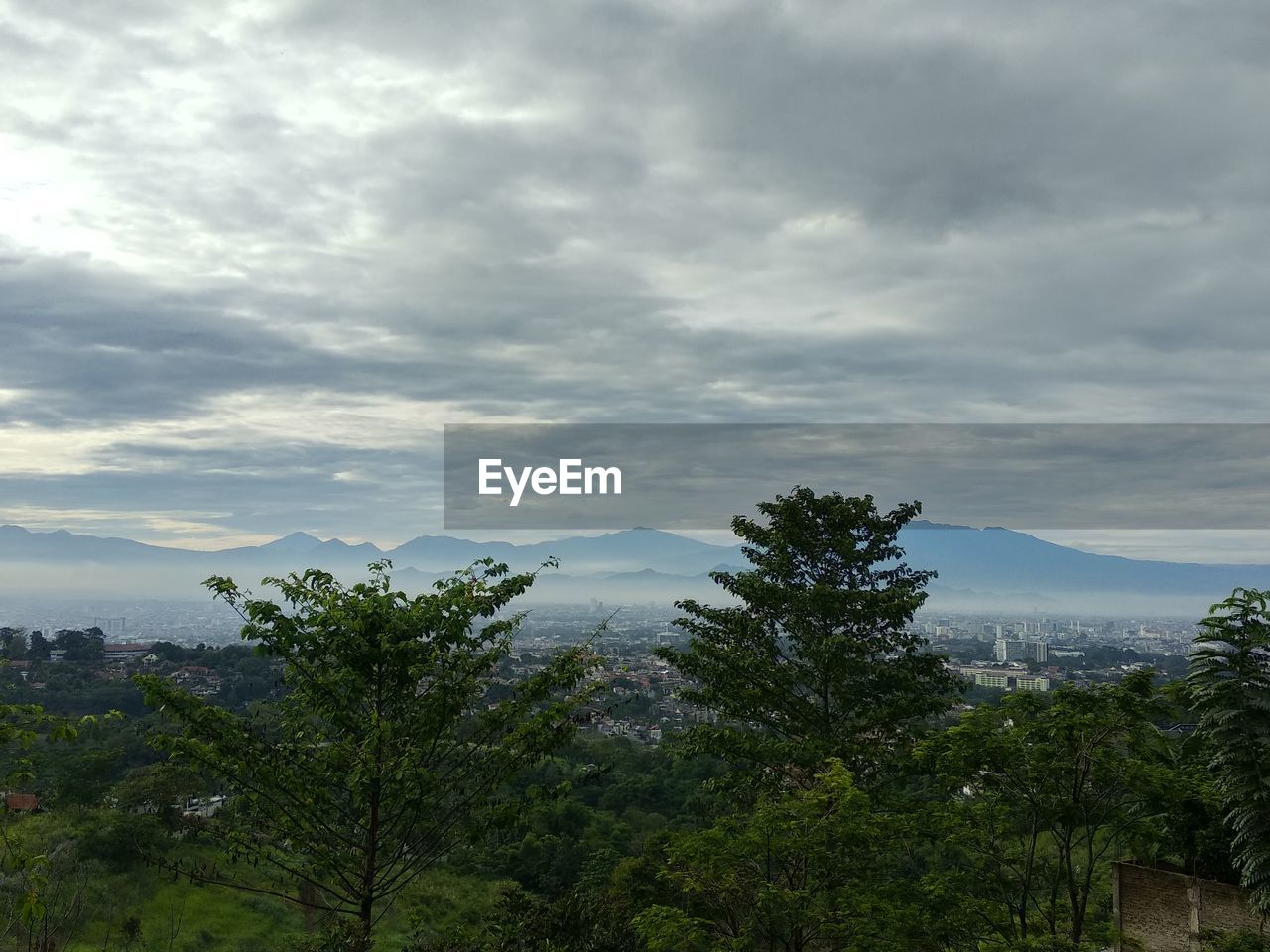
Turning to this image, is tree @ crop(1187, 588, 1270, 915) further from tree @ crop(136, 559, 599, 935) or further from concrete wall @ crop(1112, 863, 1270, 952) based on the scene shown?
tree @ crop(136, 559, 599, 935)

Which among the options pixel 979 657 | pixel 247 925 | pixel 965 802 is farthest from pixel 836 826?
pixel 979 657

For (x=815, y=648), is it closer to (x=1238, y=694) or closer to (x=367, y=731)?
(x=1238, y=694)

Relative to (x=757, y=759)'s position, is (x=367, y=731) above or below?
above

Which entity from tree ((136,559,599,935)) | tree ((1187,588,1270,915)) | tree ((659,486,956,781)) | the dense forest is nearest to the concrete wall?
the dense forest

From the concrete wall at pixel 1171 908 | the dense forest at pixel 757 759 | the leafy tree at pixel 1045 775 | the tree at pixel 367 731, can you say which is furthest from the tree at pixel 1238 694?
the tree at pixel 367 731

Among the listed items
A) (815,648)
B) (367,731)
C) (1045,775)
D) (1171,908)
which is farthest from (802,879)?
(1171,908)

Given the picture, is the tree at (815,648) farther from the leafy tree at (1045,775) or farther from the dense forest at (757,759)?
the leafy tree at (1045,775)
